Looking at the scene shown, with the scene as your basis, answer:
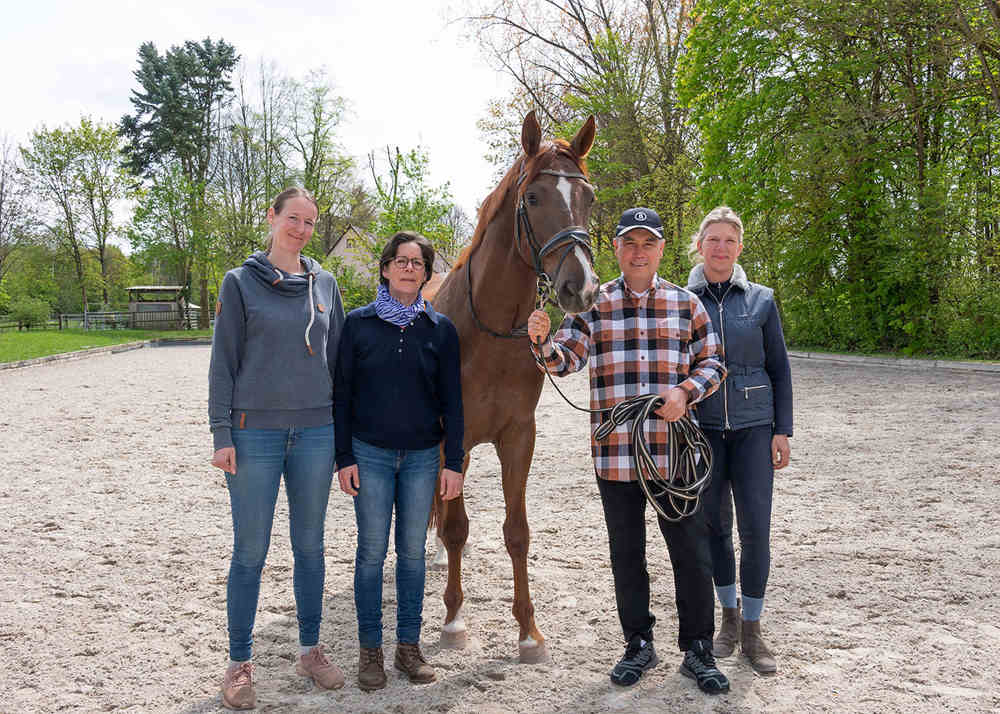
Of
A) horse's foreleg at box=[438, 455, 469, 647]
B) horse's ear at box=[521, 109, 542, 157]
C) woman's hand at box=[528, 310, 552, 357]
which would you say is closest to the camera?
woman's hand at box=[528, 310, 552, 357]

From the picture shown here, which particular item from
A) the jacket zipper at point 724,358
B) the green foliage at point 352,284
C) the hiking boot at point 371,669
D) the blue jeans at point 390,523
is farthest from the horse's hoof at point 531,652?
the green foliage at point 352,284

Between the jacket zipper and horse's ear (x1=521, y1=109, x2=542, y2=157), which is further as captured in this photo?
the jacket zipper

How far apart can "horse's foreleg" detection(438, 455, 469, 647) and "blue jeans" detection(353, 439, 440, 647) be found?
1.26 ft

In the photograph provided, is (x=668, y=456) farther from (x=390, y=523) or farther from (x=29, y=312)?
(x=29, y=312)

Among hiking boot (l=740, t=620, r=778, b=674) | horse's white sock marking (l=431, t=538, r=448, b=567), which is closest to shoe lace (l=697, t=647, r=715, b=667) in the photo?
hiking boot (l=740, t=620, r=778, b=674)

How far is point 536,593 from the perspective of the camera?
3.90 m

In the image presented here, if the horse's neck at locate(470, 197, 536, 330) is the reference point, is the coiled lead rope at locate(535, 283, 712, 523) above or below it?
below

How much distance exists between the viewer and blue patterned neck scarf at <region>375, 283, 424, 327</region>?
287cm

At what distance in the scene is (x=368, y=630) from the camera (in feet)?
9.58

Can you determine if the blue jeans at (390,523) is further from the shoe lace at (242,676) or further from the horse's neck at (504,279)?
the horse's neck at (504,279)

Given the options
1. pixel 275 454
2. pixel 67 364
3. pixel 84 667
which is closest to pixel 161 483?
pixel 84 667

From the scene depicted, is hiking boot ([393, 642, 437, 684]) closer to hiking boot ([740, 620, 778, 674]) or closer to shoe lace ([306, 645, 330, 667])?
shoe lace ([306, 645, 330, 667])

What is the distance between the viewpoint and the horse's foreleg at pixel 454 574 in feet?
10.9

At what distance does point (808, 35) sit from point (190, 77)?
31.1 m
